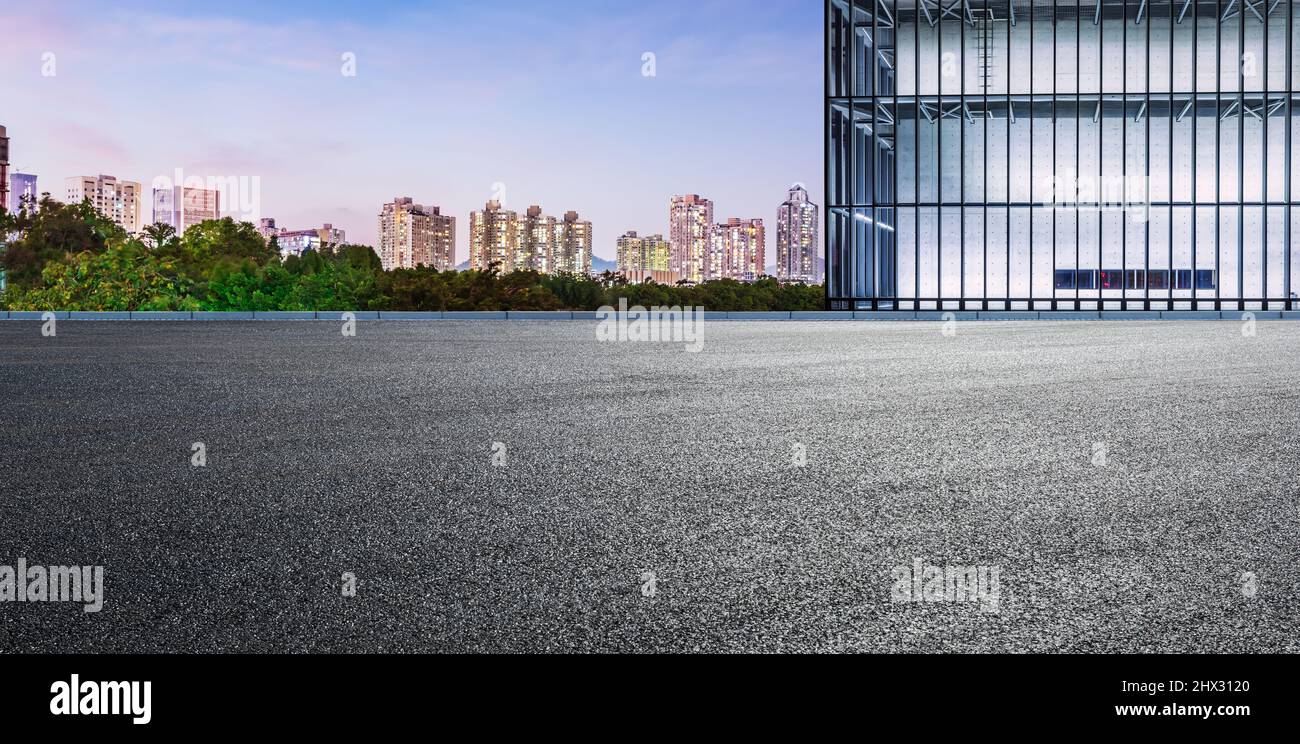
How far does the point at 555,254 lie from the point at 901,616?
8423 centimetres

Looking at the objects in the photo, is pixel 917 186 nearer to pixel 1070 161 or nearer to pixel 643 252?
pixel 1070 161

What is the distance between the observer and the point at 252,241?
58906 mm

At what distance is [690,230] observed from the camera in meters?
105

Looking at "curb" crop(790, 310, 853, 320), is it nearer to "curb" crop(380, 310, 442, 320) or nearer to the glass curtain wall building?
the glass curtain wall building

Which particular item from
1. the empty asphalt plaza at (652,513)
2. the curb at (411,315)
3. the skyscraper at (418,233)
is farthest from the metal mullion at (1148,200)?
the skyscraper at (418,233)

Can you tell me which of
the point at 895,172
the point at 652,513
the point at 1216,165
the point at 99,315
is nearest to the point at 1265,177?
A: the point at 1216,165

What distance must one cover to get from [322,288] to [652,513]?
37.0 meters

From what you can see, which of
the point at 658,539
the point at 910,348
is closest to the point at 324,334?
the point at 910,348

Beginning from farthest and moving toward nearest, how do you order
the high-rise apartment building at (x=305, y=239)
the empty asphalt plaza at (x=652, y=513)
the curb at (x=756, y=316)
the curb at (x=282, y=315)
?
1. the high-rise apartment building at (x=305, y=239)
2. the curb at (x=756, y=316)
3. the curb at (x=282, y=315)
4. the empty asphalt plaza at (x=652, y=513)

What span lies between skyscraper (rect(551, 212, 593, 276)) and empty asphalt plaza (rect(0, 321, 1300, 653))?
2967 inches

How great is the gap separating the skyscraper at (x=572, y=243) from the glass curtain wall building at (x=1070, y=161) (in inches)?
1817

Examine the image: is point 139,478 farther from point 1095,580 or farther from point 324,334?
point 324,334

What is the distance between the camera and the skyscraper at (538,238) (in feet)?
278

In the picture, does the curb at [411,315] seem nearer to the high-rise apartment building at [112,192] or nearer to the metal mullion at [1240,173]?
the metal mullion at [1240,173]
